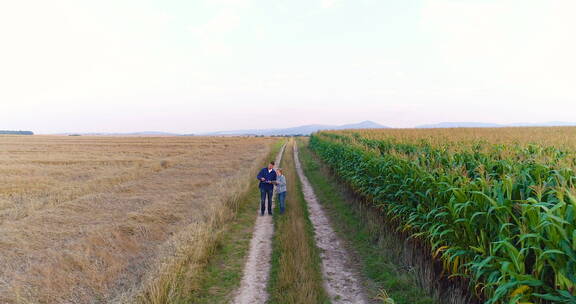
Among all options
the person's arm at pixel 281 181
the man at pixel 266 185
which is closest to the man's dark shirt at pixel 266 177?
the man at pixel 266 185

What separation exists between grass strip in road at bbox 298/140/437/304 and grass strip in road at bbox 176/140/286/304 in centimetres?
329

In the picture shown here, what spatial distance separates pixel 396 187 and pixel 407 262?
7.17ft

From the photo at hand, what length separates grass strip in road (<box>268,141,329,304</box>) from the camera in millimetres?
5734

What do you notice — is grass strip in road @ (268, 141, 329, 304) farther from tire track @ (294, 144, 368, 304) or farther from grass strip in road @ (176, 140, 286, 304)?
grass strip in road @ (176, 140, 286, 304)

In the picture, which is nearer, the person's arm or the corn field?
the corn field

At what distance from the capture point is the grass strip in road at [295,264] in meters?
5.73

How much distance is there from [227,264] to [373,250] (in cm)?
431

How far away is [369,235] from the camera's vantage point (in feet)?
30.0

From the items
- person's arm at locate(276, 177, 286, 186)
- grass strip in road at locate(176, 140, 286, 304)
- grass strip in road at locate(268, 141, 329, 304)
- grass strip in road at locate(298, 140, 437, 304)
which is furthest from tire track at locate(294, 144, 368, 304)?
grass strip in road at locate(176, 140, 286, 304)

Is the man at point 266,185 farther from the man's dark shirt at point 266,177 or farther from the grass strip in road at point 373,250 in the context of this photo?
the grass strip in road at point 373,250

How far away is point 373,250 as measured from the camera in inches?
321

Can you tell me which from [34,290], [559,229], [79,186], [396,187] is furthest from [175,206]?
[559,229]

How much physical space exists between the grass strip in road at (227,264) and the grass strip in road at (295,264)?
0.93m

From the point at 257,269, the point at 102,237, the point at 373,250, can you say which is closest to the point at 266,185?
the point at 257,269
